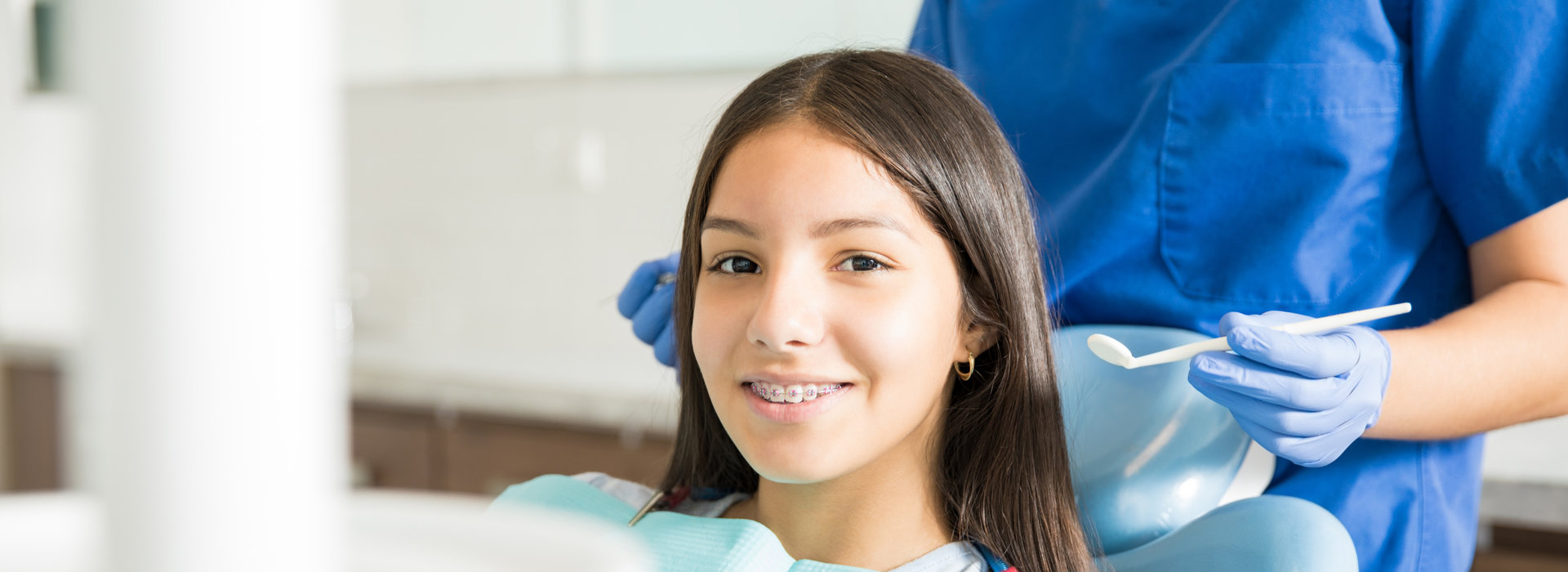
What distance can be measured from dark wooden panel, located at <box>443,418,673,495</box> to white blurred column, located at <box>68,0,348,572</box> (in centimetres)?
178

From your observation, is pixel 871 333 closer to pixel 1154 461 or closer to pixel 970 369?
pixel 970 369

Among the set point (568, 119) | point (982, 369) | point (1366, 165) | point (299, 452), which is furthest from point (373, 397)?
point (299, 452)

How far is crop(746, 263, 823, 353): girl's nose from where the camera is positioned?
0.86 meters

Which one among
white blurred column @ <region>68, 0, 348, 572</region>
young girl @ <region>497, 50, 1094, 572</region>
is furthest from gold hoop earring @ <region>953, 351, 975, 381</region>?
white blurred column @ <region>68, 0, 348, 572</region>

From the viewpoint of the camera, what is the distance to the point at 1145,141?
108 centimetres

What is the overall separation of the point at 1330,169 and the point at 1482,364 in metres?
Result: 0.20

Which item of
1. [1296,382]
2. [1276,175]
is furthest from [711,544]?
[1276,175]

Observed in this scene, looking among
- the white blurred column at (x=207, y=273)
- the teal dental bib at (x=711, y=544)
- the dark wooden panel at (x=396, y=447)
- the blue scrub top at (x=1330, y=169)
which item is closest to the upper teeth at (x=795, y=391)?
the teal dental bib at (x=711, y=544)

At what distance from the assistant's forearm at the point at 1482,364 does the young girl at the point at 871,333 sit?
0.27 m

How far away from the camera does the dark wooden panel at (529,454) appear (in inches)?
77.9

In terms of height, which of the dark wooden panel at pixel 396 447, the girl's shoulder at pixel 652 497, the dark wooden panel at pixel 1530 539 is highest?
the girl's shoulder at pixel 652 497

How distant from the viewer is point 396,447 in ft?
7.54

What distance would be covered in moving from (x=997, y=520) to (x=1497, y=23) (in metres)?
0.56

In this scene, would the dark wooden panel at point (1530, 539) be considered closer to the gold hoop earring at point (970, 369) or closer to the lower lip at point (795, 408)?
the gold hoop earring at point (970, 369)
